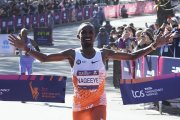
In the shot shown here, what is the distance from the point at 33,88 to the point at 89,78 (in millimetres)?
5290

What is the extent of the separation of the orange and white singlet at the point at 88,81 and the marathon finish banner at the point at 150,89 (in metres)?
4.14

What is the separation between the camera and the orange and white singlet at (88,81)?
279 inches

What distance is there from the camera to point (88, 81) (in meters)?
7.12

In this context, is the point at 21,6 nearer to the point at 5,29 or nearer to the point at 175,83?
the point at 5,29

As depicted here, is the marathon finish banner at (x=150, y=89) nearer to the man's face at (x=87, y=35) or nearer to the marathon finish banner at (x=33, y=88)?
the marathon finish banner at (x=33, y=88)

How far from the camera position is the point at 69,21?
43938 millimetres

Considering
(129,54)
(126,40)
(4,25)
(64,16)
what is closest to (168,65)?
(126,40)

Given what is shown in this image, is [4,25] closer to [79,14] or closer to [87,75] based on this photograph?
[79,14]

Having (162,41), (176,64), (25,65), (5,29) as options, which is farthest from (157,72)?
(5,29)

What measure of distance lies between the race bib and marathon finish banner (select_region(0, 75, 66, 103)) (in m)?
4.90

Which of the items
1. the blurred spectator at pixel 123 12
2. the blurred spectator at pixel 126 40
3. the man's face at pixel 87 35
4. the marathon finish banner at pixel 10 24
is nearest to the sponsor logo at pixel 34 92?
the blurred spectator at pixel 126 40

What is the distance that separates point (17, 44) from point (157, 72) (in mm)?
6121

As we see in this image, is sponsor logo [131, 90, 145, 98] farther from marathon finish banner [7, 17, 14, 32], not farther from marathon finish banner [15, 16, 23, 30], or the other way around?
marathon finish banner [15, 16, 23, 30]

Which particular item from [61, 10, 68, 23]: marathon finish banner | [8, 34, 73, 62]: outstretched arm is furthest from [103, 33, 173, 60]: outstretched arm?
[61, 10, 68, 23]: marathon finish banner
